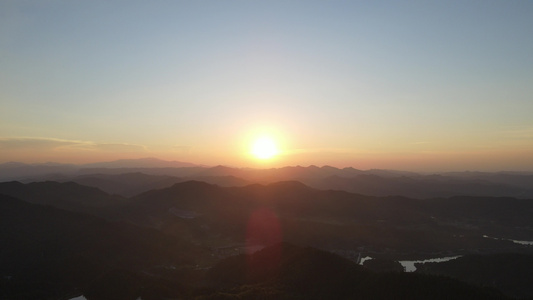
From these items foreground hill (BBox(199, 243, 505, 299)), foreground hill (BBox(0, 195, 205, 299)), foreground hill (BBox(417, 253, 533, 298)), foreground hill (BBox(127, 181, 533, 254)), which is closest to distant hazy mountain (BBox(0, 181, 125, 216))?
foreground hill (BBox(127, 181, 533, 254))

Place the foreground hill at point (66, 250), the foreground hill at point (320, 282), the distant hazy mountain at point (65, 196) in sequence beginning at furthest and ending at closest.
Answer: the distant hazy mountain at point (65, 196) → the foreground hill at point (66, 250) → the foreground hill at point (320, 282)

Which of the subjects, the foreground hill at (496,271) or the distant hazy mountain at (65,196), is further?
the distant hazy mountain at (65,196)

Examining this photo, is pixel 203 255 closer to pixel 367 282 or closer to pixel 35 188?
pixel 367 282

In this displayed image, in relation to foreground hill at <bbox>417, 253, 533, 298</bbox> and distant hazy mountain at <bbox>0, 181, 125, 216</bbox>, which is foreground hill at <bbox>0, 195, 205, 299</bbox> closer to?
distant hazy mountain at <bbox>0, 181, 125, 216</bbox>

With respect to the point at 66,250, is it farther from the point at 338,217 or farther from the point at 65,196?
the point at 338,217

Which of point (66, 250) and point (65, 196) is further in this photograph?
point (65, 196)

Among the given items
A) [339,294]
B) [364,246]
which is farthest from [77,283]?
[364,246]

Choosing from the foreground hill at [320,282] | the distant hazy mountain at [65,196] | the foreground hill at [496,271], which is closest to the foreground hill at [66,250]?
the foreground hill at [320,282]

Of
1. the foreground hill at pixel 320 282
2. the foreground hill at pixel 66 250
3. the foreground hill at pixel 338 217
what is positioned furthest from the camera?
the foreground hill at pixel 338 217

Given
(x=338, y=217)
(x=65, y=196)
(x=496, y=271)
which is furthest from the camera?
(x=338, y=217)

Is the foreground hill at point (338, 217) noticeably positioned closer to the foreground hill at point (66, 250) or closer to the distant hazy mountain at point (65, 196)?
the distant hazy mountain at point (65, 196)

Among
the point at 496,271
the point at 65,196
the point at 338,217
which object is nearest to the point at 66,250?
the point at 65,196
